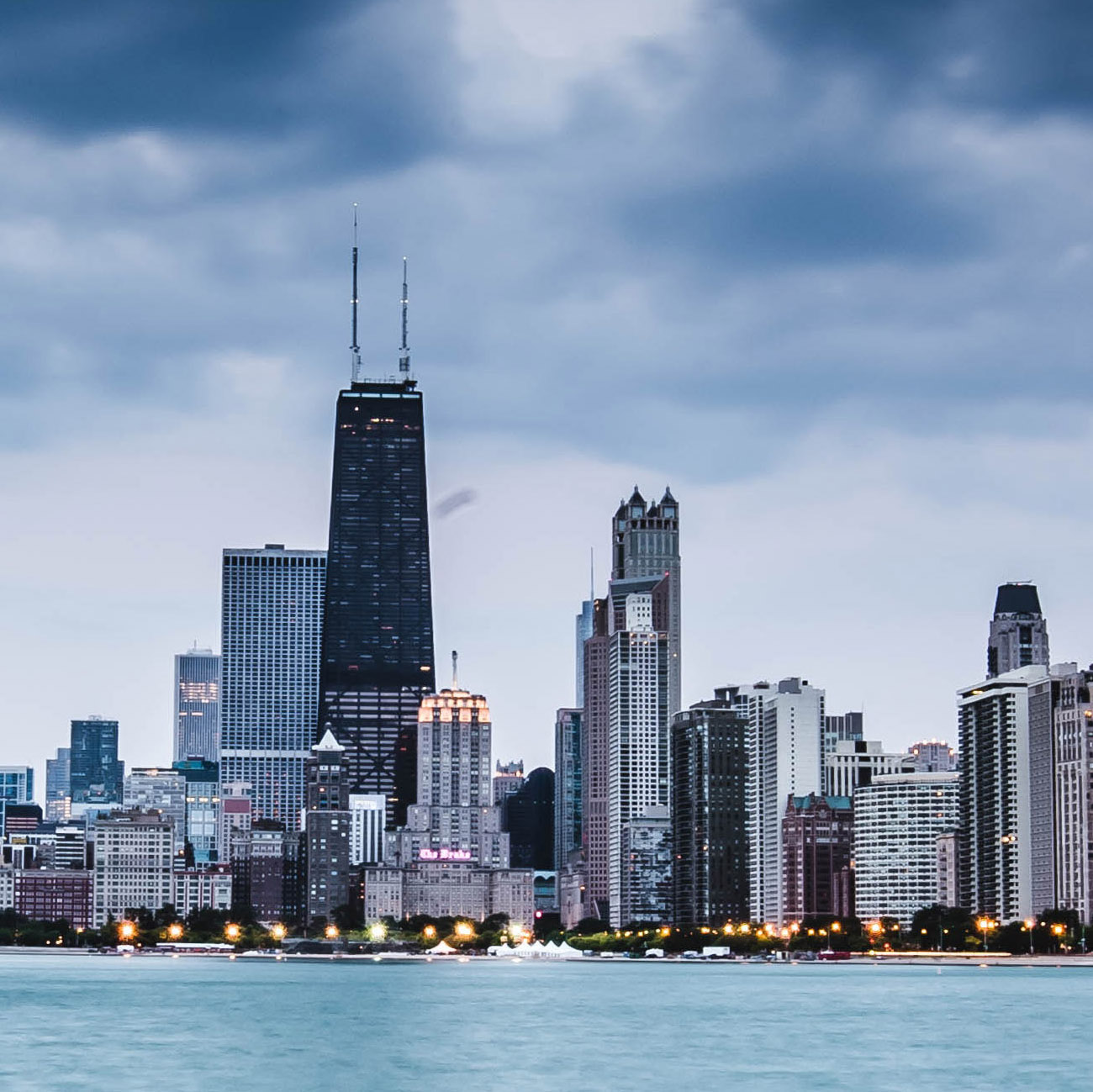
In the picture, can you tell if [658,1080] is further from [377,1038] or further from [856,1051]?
[377,1038]

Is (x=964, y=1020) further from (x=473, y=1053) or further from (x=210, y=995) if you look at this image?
(x=210, y=995)

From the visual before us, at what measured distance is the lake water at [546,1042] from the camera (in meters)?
106

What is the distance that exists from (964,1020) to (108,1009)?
54.8m

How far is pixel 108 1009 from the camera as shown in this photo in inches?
6280

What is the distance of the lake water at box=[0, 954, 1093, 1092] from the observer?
10612 centimetres

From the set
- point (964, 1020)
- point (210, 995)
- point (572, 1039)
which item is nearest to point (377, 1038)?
point (572, 1039)

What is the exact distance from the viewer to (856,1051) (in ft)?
396

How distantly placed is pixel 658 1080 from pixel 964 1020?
1773 inches

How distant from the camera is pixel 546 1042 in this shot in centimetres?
12662

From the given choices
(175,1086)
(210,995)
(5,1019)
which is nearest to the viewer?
(175,1086)

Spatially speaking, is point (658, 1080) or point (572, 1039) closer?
point (658, 1080)

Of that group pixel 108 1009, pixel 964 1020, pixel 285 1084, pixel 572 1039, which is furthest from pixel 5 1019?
pixel 964 1020

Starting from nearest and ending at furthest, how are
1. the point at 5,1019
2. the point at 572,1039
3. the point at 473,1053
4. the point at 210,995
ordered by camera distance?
the point at 473,1053
the point at 572,1039
the point at 5,1019
the point at 210,995

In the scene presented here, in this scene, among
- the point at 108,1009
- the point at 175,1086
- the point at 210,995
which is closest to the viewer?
the point at 175,1086
